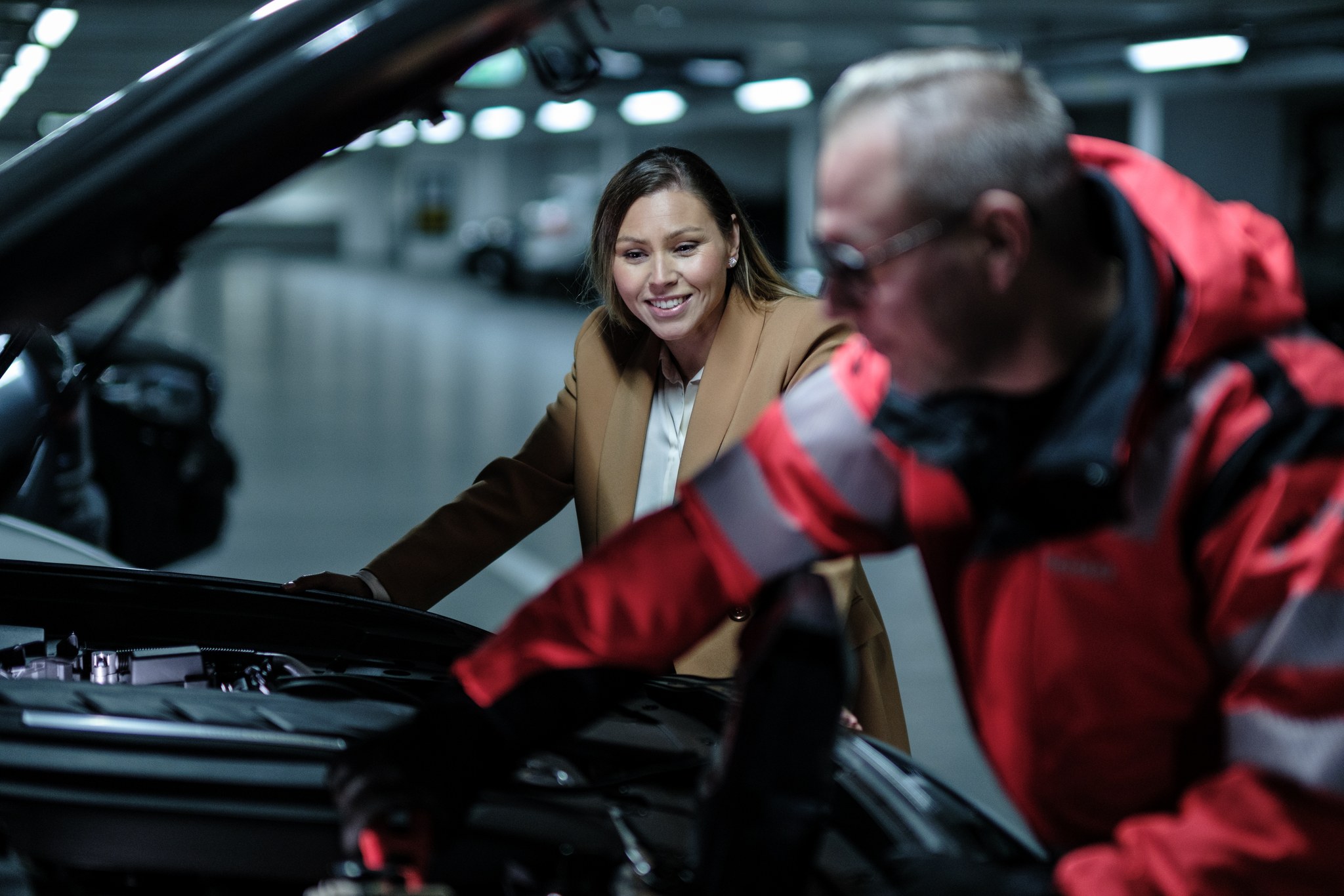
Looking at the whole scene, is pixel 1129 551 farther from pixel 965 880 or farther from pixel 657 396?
pixel 657 396

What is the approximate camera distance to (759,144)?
2334 centimetres

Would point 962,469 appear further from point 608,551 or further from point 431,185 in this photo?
point 431,185

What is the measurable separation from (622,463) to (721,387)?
20 centimetres

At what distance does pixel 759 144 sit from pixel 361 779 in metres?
23.0

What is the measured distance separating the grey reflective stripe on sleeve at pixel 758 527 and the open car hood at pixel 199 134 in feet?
1.50

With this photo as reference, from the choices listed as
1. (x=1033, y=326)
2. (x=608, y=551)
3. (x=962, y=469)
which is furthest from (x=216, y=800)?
(x=1033, y=326)

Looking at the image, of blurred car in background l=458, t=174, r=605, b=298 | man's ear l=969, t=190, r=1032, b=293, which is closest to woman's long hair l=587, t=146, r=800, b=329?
man's ear l=969, t=190, r=1032, b=293

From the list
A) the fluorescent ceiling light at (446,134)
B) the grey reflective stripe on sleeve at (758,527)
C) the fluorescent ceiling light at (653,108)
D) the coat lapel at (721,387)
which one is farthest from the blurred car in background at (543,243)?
the grey reflective stripe on sleeve at (758,527)

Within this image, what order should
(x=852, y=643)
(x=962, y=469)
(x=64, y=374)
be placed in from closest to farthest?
(x=962, y=469), (x=852, y=643), (x=64, y=374)

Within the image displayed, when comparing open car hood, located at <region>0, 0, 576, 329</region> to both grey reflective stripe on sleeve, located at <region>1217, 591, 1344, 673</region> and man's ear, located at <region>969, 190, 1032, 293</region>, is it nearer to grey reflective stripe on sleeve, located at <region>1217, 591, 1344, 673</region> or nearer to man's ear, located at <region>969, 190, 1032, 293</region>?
man's ear, located at <region>969, 190, 1032, 293</region>

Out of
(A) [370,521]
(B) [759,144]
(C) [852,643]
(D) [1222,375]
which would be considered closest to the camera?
(D) [1222,375]

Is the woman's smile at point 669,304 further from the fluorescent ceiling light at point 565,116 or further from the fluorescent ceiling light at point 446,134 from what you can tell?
the fluorescent ceiling light at point 446,134

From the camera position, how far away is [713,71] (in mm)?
14633

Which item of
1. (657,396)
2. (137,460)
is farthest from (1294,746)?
(137,460)
